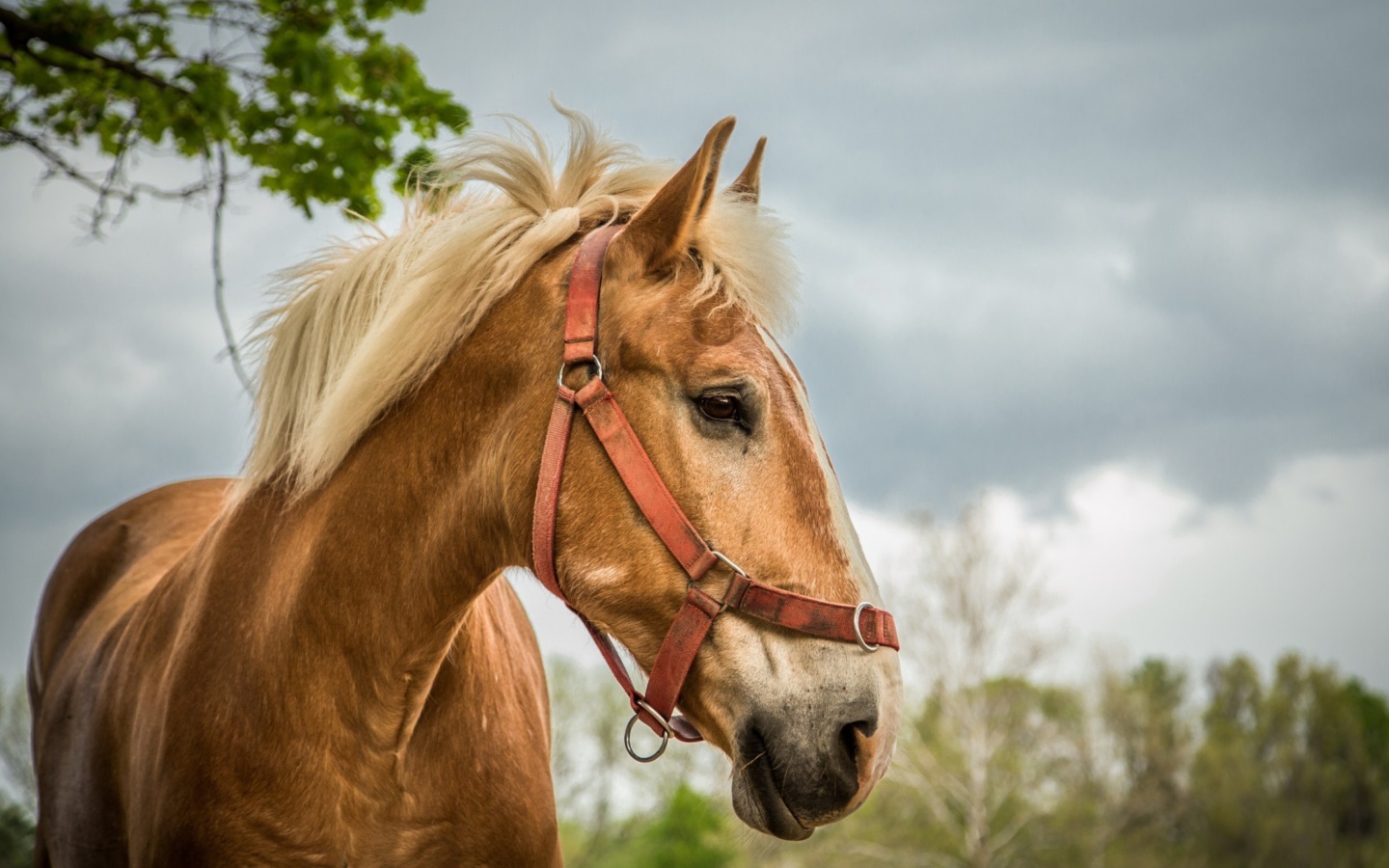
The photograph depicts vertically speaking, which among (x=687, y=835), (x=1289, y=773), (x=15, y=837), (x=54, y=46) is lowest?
(x=687, y=835)

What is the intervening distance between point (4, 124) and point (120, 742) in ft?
10.1

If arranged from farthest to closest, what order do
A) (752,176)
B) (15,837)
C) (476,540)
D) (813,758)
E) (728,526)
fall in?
(15,837) < (752,176) < (476,540) < (728,526) < (813,758)

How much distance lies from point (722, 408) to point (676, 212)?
49 centimetres

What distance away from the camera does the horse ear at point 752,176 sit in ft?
9.40

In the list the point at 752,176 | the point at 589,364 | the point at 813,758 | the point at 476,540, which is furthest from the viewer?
the point at 752,176

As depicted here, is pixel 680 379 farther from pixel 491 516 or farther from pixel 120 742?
pixel 120 742

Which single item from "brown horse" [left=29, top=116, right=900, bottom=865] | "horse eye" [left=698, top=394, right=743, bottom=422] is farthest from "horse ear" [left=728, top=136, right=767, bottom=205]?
"horse eye" [left=698, top=394, right=743, bottom=422]

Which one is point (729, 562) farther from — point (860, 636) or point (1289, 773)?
point (1289, 773)

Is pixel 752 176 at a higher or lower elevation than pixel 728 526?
higher

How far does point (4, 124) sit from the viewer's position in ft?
15.3

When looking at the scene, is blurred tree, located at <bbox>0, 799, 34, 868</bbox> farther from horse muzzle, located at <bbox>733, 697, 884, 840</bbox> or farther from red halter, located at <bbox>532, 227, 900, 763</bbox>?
horse muzzle, located at <bbox>733, 697, 884, 840</bbox>

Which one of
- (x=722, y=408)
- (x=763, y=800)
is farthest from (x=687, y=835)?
(x=722, y=408)

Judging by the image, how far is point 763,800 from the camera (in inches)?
84.7

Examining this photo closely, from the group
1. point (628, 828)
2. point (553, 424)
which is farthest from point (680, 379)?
point (628, 828)
